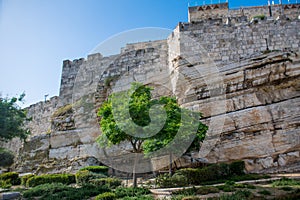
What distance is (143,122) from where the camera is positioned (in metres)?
10.0

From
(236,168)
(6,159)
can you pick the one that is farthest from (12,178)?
(236,168)

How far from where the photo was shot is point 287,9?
21812 millimetres

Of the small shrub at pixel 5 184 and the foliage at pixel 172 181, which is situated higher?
the foliage at pixel 172 181

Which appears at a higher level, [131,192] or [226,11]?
[226,11]

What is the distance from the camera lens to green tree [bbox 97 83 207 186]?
10039 mm

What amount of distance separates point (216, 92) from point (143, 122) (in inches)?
237

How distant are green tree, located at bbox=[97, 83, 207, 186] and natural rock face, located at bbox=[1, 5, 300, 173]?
2846 millimetres

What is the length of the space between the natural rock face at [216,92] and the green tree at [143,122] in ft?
9.34

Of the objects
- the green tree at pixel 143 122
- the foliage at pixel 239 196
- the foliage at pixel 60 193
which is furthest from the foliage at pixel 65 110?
the foliage at pixel 239 196

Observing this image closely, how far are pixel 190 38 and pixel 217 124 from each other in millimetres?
5569

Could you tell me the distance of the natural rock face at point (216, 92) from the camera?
43.9 feet

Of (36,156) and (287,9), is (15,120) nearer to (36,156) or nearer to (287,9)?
(36,156)

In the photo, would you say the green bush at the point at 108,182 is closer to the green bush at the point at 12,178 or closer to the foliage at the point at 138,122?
the foliage at the point at 138,122

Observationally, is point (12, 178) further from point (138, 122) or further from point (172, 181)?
point (172, 181)
